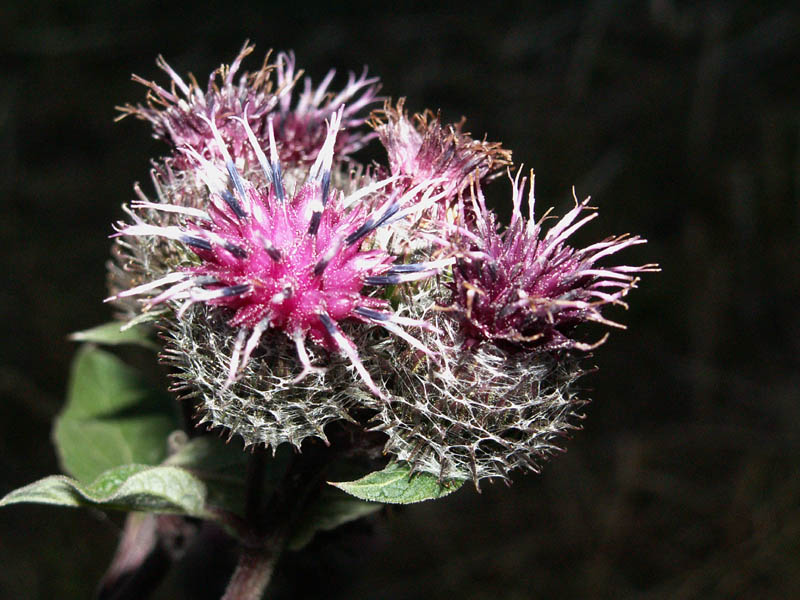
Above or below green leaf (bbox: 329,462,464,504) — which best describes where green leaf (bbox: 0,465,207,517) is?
below

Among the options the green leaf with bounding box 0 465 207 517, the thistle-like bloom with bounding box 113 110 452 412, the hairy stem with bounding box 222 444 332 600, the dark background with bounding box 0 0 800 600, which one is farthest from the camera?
the dark background with bounding box 0 0 800 600

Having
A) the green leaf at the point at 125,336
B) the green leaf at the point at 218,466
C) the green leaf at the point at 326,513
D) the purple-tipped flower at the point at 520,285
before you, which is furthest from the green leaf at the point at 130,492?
the purple-tipped flower at the point at 520,285

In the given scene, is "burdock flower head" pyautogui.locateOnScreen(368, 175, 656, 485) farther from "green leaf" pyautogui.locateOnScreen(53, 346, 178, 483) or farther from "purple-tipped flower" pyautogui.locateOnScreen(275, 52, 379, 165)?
"green leaf" pyautogui.locateOnScreen(53, 346, 178, 483)

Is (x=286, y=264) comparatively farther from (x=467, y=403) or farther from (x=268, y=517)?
(x=268, y=517)

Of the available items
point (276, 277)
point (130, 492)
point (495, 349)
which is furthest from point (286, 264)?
point (130, 492)

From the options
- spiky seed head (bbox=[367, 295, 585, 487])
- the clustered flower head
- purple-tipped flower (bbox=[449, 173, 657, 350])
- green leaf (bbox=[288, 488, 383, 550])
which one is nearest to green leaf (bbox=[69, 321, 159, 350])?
the clustered flower head
